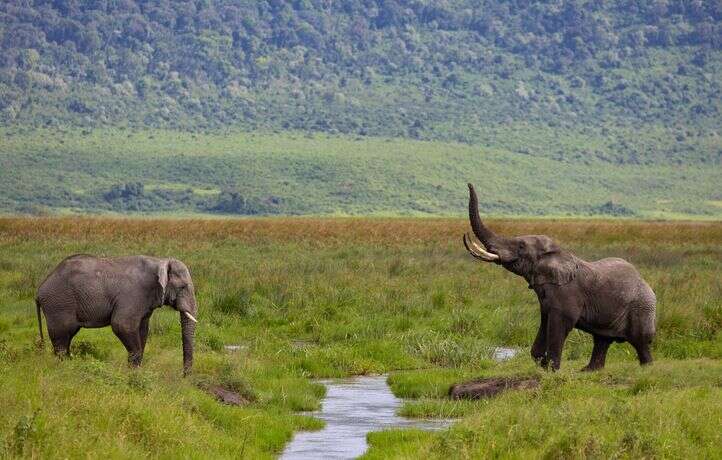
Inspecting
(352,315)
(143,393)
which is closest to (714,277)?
(352,315)

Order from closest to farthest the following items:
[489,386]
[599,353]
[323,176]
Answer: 1. [489,386]
2. [599,353]
3. [323,176]

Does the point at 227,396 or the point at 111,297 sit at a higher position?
the point at 111,297

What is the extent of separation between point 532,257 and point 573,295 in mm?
714

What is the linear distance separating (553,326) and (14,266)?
19181mm

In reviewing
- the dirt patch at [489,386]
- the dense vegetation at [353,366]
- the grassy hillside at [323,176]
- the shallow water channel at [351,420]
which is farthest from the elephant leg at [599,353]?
the grassy hillside at [323,176]

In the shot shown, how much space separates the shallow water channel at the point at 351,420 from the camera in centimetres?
1466

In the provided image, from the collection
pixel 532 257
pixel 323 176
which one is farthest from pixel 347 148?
pixel 532 257

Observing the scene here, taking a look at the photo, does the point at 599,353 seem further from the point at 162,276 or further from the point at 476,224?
the point at 162,276

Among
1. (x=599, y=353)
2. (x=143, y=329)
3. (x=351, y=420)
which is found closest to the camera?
(x=351, y=420)

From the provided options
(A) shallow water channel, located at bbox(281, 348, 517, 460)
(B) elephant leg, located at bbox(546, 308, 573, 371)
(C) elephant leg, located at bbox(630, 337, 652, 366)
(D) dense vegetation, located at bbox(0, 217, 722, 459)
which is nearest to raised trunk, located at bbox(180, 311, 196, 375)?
(D) dense vegetation, located at bbox(0, 217, 722, 459)

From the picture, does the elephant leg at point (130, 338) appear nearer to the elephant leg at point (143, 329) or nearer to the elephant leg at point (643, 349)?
the elephant leg at point (143, 329)

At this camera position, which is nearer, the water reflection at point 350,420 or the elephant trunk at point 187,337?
the water reflection at point 350,420

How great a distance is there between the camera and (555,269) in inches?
717

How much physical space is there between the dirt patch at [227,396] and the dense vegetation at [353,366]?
25cm
